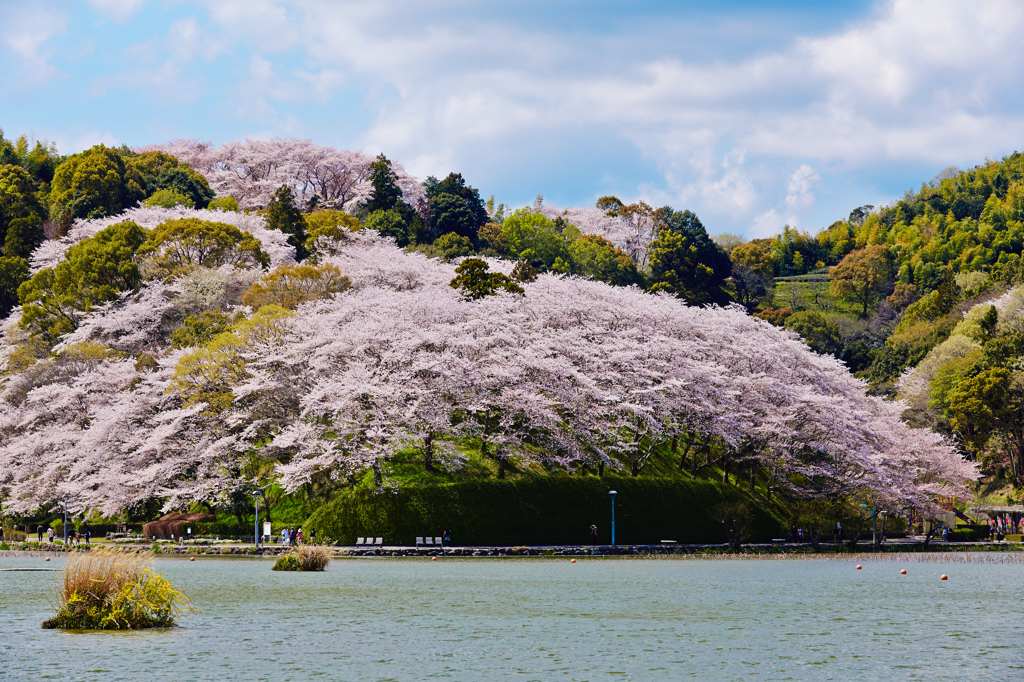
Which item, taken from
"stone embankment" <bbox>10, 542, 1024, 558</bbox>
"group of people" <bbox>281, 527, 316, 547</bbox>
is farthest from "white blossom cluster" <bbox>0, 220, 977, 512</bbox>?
"stone embankment" <bbox>10, 542, 1024, 558</bbox>

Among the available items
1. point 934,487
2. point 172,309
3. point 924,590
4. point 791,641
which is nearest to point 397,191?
point 172,309

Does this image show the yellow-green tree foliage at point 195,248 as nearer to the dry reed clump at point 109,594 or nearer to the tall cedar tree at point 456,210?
the tall cedar tree at point 456,210

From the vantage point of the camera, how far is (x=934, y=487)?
61.4 metres

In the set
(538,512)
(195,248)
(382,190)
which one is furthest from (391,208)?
(538,512)

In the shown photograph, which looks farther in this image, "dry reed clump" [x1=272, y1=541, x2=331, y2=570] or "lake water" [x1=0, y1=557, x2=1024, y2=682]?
"dry reed clump" [x1=272, y1=541, x2=331, y2=570]

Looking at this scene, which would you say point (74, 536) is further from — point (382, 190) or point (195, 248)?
point (382, 190)

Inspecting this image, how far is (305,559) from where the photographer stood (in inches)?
1430

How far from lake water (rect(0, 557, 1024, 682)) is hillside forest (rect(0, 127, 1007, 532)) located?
565 inches

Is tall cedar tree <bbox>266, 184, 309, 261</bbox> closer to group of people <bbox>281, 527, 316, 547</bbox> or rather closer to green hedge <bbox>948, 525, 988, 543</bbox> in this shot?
group of people <bbox>281, 527, 316, 547</bbox>

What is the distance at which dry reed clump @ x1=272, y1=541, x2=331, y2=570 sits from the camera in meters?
36.2

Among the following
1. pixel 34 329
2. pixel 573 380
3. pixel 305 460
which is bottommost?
pixel 305 460

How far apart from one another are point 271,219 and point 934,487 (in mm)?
54719

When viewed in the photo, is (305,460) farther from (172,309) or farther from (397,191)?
(397,191)

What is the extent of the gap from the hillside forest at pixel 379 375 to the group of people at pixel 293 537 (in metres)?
2.01
